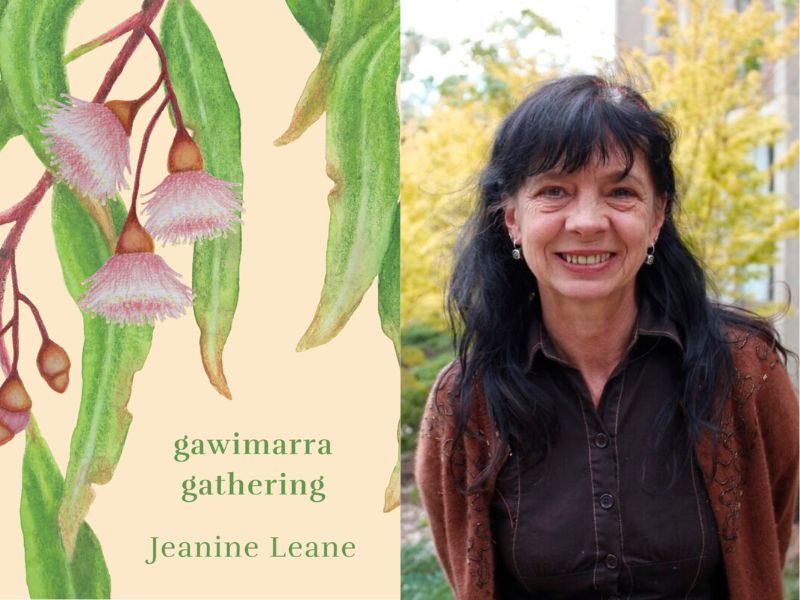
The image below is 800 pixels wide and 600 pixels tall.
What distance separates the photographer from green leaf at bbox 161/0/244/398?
6.48 ft

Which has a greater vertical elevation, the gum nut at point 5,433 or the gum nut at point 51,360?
the gum nut at point 51,360

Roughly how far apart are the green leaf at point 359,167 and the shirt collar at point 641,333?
340mm

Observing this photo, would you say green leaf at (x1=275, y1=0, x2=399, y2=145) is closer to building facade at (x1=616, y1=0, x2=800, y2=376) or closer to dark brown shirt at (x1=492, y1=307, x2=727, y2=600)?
dark brown shirt at (x1=492, y1=307, x2=727, y2=600)

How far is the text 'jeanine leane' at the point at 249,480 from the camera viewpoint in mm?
1979

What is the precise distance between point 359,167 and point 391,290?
0.76 feet

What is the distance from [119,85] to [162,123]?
104 mm

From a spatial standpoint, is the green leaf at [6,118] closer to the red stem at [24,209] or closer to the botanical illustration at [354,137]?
the red stem at [24,209]

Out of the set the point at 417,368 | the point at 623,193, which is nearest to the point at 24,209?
the point at 623,193

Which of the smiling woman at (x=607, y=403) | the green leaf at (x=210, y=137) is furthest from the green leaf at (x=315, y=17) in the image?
the smiling woman at (x=607, y=403)

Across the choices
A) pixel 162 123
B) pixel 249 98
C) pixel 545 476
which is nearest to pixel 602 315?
pixel 545 476

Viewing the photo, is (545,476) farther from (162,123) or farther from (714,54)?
(714,54)

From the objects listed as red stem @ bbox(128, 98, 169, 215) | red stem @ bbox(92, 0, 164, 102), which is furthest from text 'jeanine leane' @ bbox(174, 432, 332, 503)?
red stem @ bbox(92, 0, 164, 102)

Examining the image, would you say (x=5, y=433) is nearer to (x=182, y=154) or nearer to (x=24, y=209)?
(x=24, y=209)

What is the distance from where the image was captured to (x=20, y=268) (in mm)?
2008
